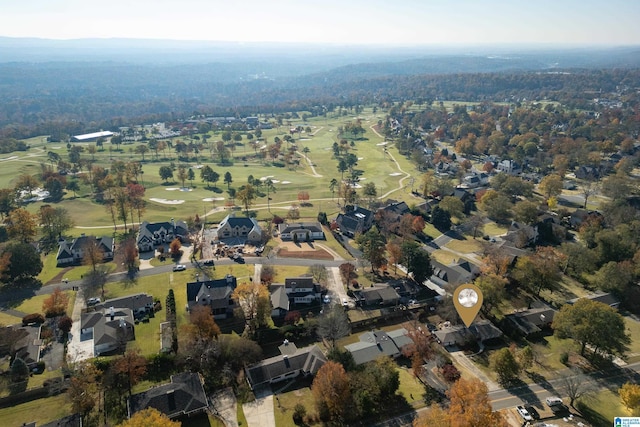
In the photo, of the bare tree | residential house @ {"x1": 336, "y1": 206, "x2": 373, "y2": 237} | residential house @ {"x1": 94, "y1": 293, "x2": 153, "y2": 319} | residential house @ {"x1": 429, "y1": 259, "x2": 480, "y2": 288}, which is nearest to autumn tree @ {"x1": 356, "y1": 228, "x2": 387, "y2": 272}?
residential house @ {"x1": 429, "y1": 259, "x2": 480, "y2": 288}

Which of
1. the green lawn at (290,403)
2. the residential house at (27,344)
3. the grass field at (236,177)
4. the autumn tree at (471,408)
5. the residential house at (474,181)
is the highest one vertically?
the autumn tree at (471,408)

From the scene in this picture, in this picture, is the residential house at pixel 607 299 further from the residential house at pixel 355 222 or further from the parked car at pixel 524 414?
the residential house at pixel 355 222

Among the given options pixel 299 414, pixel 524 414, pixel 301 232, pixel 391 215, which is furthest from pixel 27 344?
pixel 391 215

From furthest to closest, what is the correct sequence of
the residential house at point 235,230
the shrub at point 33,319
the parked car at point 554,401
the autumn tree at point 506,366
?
the residential house at point 235,230 < the shrub at point 33,319 < the autumn tree at point 506,366 < the parked car at point 554,401

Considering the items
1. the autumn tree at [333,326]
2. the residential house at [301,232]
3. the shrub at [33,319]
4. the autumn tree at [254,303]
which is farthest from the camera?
the residential house at [301,232]

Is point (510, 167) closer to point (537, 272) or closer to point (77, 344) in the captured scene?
point (537, 272)

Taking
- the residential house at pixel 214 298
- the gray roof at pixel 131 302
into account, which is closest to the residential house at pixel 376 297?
the residential house at pixel 214 298
